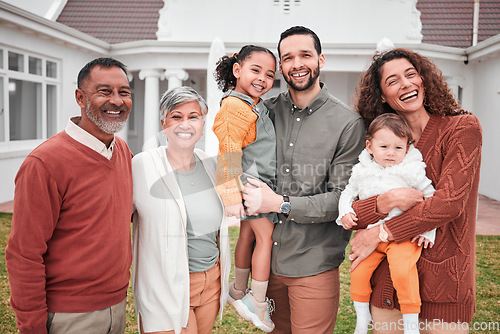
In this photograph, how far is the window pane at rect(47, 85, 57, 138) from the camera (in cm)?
1066

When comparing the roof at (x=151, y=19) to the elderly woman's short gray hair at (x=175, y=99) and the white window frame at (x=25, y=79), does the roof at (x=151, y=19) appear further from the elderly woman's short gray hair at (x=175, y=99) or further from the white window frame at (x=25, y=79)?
the elderly woman's short gray hair at (x=175, y=99)

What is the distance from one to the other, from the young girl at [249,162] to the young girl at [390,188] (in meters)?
0.55

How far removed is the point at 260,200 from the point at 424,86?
46.2 inches

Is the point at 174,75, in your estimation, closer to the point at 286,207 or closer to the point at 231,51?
the point at 231,51

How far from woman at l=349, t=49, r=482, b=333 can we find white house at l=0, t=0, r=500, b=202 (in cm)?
781

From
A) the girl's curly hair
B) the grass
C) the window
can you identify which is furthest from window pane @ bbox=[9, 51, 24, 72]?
the girl's curly hair

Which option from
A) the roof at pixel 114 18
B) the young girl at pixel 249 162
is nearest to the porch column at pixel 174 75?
the roof at pixel 114 18

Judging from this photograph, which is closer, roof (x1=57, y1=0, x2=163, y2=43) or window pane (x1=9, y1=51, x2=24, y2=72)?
window pane (x1=9, y1=51, x2=24, y2=72)

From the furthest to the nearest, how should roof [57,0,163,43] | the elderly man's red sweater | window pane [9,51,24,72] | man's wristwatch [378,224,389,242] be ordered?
1. roof [57,0,163,43]
2. window pane [9,51,24,72]
3. man's wristwatch [378,224,389,242]
4. the elderly man's red sweater

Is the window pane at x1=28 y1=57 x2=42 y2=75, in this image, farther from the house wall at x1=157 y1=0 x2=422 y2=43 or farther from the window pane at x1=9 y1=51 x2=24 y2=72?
the house wall at x1=157 y1=0 x2=422 y2=43

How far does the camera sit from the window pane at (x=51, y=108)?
1066 cm

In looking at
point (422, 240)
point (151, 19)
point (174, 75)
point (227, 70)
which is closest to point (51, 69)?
point (174, 75)

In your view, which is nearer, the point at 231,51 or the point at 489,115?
the point at 231,51

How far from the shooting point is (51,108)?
1077cm
